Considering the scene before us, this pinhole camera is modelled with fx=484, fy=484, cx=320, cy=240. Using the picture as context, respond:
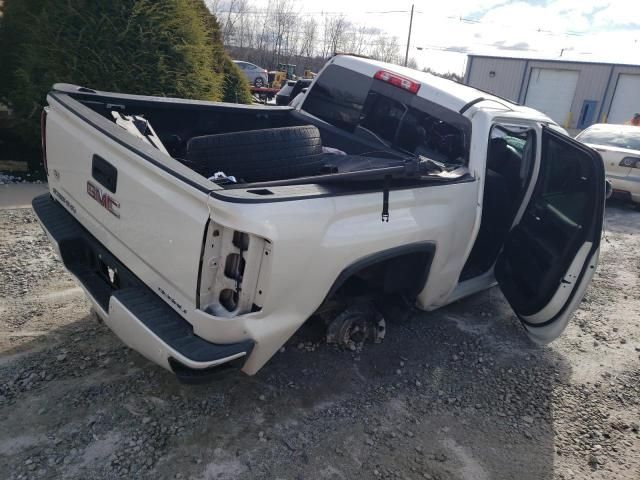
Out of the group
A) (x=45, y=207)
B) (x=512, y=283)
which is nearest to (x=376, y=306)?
(x=512, y=283)

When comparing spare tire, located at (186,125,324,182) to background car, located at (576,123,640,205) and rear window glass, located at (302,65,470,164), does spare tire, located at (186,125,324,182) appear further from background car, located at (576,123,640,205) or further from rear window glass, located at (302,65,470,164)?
background car, located at (576,123,640,205)

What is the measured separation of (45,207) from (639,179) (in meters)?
8.77

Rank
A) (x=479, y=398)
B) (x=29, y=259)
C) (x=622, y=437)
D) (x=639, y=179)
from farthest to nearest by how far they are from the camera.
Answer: (x=639, y=179) → (x=29, y=259) → (x=479, y=398) → (x=622, y=437)

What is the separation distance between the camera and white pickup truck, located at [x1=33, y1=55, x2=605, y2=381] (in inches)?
88.4

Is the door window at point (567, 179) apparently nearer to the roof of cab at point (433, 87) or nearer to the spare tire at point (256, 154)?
the roof of cab at point (433, 87)

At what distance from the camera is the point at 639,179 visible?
8.16 metres

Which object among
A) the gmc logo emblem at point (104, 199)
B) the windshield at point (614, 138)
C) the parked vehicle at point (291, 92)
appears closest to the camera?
the gmc logo emblem at point (104, 199)

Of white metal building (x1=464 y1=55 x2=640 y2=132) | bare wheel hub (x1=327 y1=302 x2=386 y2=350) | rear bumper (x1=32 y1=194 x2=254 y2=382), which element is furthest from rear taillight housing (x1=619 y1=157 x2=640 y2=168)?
white metal building (x1=464 y1=55 x2=640 y2=132)

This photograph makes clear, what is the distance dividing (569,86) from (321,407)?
105 feet

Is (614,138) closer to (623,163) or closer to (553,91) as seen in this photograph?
(623,163)

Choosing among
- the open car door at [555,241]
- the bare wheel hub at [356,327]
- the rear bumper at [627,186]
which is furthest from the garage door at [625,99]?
the bare wheel hub at [356,327]

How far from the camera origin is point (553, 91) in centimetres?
2997

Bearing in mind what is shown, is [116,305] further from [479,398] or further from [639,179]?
[639,179]

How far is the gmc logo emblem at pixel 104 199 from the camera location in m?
2.63
